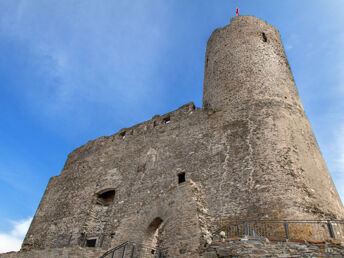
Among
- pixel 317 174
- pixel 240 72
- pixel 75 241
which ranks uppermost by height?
pixel 240 72

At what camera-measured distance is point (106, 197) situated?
47.3ft

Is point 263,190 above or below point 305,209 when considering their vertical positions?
above

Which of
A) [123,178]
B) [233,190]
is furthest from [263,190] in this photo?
[123,178]

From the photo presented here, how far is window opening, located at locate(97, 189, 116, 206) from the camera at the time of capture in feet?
46.3

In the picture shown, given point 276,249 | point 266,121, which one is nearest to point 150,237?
point 276,249

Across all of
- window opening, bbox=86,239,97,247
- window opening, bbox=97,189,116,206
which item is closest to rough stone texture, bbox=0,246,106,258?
window opening, bbox=86,239,97,247

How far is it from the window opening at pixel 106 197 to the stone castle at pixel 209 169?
52 mm

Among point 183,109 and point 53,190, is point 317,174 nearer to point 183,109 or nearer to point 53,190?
point 183,109

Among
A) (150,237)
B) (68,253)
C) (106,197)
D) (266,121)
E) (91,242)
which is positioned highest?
(266,121)

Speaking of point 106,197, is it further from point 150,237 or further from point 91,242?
point 150,237

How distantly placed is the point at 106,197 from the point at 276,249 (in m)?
10.4

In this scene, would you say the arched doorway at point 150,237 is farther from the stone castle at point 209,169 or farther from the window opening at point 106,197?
the window opening at point 106,197

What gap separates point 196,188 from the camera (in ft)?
25.5

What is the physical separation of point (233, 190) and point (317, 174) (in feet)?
9.35
